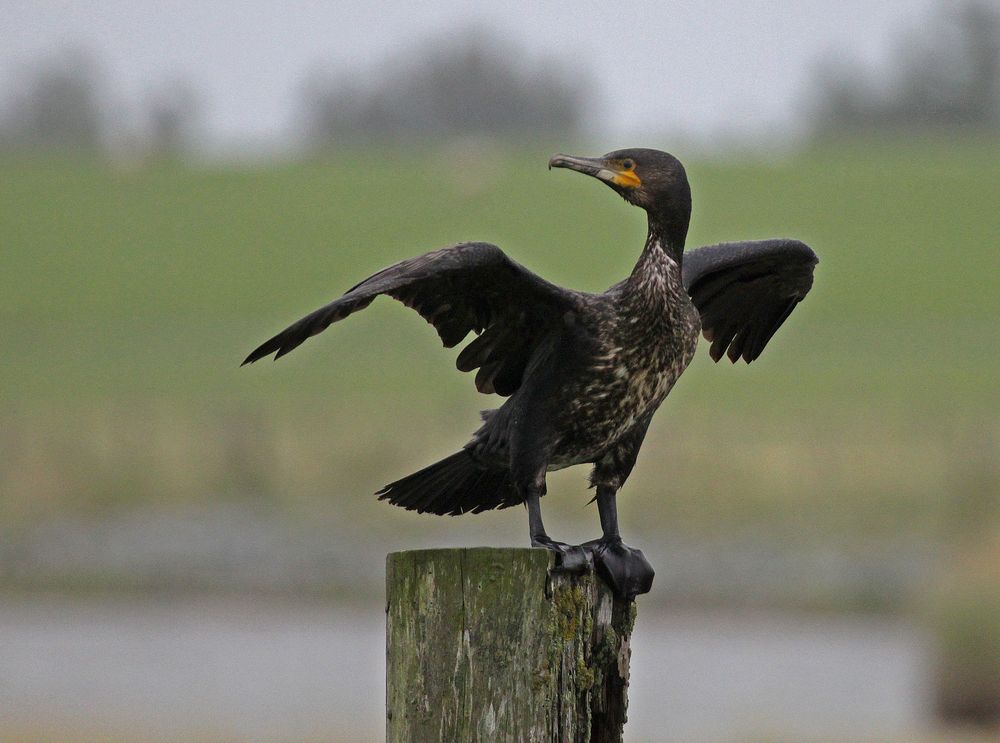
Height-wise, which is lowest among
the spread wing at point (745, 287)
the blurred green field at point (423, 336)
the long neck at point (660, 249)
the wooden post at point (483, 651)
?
the wooden post at point (483, 651)

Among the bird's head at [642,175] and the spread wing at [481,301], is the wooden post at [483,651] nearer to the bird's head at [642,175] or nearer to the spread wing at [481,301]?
the spread wing at [481,301]

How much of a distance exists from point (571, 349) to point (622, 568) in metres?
0.65

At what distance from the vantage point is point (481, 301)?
4.64m

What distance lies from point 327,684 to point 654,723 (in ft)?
7.94

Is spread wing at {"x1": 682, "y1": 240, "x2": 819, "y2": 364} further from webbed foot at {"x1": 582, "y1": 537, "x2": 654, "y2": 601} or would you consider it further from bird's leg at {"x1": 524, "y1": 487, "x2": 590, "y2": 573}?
webbed foot at {"x1": 582, "y1": 537, "x2": 654, "y2": 601}

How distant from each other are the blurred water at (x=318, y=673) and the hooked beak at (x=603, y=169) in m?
5.04

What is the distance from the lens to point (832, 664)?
13.0 m

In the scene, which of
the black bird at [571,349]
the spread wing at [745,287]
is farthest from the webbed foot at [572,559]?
the spread wing at [745,287]

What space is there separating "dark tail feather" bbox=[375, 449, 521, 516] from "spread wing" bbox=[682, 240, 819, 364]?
810 millimetres

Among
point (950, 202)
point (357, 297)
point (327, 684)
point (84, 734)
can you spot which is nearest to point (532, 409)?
point (357, 297)

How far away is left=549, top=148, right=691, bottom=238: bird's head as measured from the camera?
4.48 meters

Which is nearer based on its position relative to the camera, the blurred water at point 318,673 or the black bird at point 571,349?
the black bird at point 571,349

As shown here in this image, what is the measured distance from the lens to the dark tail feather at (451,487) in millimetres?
4871

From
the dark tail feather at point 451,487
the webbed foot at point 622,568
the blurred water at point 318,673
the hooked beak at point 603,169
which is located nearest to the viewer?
the webbed foot at point 622,568
